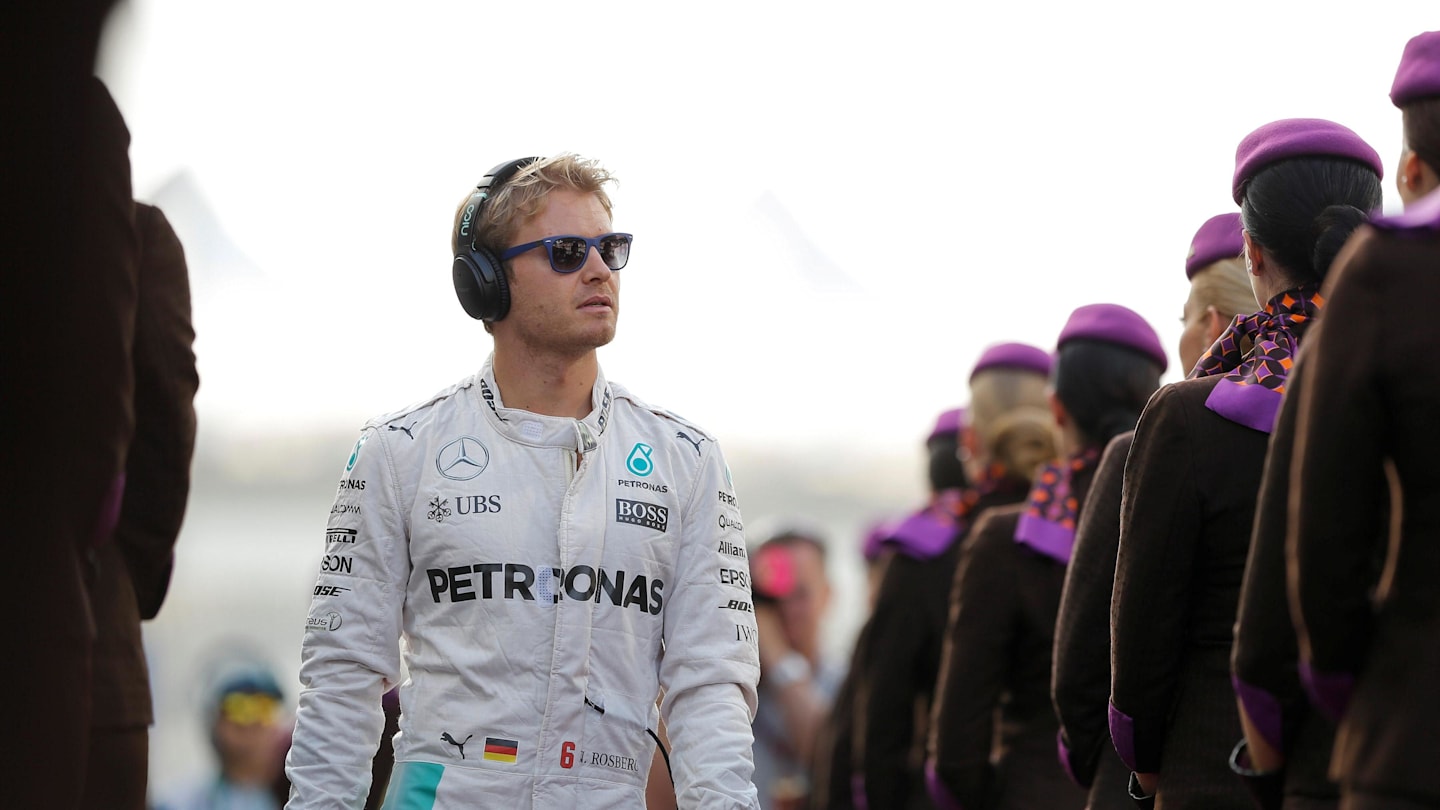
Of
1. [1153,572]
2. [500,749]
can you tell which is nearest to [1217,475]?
[1153,572]

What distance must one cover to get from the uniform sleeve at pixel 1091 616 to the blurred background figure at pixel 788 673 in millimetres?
5376

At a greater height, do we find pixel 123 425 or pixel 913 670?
pixel 123 425

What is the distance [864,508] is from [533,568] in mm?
30431

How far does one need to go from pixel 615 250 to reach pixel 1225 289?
1.70 metres

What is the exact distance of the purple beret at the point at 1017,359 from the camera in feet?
24.1

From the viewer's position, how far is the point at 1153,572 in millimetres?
3932

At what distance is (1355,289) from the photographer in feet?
9.32

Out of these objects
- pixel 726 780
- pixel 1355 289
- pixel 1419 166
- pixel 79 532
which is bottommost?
pixel 726 780

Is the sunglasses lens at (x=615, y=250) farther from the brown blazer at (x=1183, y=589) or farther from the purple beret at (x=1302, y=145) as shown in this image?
the purple beret at (x=1302, y=145)

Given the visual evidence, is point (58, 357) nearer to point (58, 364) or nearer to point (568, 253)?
point (58, 364)

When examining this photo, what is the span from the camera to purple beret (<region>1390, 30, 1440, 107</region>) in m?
3.29

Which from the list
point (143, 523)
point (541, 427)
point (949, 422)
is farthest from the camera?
point (949, 422)

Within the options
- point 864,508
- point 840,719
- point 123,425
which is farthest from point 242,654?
point 864,508

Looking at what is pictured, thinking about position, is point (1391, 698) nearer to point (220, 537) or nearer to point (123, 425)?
point (123, 425)
